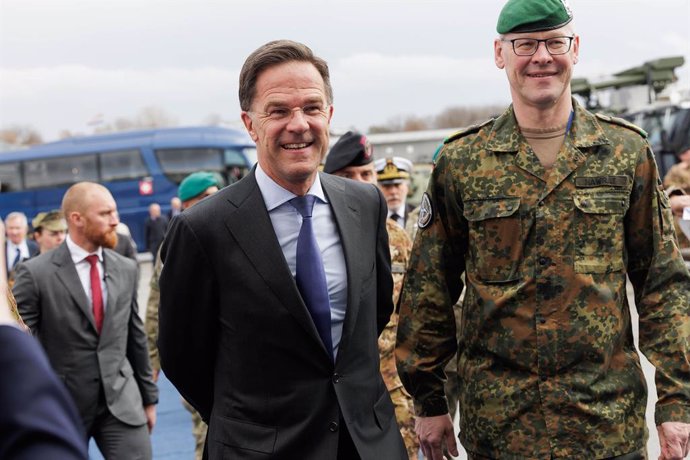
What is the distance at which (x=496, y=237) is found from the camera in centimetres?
312

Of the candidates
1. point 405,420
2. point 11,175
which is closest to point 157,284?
point 405,420

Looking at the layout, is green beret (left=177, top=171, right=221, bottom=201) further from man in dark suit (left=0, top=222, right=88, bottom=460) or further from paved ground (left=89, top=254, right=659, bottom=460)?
man in dark suit (left=0, top=222, right=88, bottom=460)

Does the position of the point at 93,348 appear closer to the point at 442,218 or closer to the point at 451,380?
the point at 451,380

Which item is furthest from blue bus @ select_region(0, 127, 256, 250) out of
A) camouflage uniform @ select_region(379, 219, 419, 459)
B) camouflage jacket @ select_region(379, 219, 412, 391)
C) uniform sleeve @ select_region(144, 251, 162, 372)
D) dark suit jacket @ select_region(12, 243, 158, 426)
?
camouflage uniform @ select_region(379, 219, 419, 459)

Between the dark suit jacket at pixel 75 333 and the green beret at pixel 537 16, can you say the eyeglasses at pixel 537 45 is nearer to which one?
the green beret at pixel 537 16

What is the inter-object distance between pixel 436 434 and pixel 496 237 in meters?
0.78

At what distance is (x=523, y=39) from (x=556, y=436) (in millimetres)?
1375

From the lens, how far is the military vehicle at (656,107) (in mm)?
18469

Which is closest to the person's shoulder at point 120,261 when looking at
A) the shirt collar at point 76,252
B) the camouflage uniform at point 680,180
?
the shirt collar at point 76,252

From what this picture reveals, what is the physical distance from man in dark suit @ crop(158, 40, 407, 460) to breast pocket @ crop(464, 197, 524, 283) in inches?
15.7

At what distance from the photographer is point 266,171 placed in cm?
307

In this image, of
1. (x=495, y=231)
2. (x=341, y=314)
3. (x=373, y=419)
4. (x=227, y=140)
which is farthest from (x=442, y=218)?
(x=227, y=140)

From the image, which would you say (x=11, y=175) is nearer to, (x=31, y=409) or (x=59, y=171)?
(x=59, y=171)

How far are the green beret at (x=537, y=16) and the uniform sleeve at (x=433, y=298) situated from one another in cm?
54
